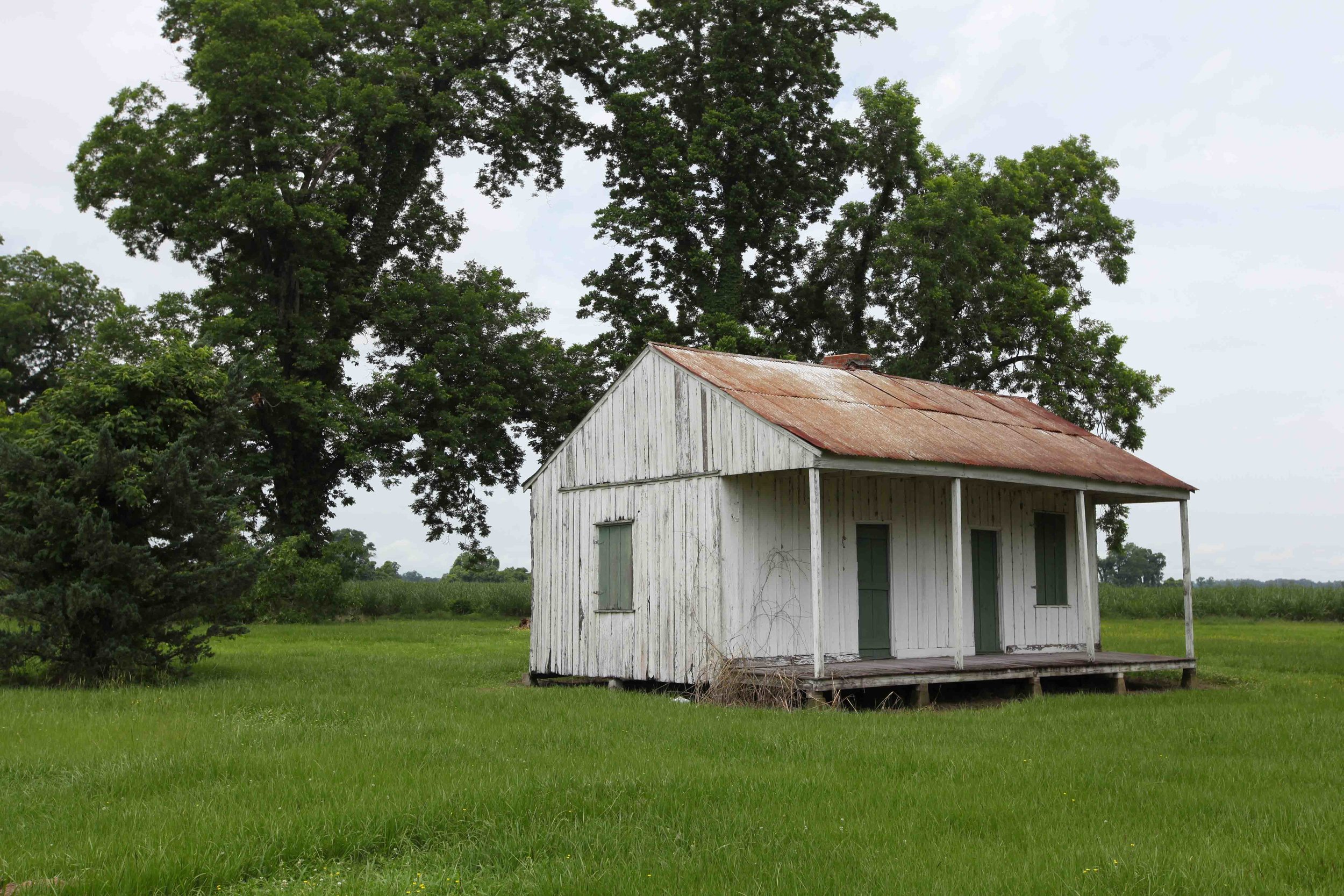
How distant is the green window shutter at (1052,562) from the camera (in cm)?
2033

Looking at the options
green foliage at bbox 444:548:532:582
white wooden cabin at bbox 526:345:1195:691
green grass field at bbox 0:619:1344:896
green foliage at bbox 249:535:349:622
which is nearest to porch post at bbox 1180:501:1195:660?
white wooden cabin at bbox 526:345:1195:691

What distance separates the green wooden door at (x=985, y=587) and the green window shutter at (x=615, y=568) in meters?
5.67

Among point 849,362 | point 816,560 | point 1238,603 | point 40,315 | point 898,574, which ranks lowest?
point 1238,603

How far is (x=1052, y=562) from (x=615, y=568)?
8.10 meters

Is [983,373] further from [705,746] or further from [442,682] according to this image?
[705,746]

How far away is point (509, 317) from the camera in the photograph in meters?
35.9

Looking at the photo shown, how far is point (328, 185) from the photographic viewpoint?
1303 inches

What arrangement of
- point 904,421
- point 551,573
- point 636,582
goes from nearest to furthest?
point 636,582, point 904,421, point 551,573

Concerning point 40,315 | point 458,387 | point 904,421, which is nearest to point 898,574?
point 904,421

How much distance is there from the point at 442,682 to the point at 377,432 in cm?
1595

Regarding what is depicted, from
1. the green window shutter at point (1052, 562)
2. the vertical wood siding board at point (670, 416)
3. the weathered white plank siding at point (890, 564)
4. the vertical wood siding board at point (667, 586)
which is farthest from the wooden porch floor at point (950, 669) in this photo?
the vertical wood siding board at point (670, 416)

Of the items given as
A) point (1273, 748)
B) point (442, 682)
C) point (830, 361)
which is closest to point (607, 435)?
point (442, 682)

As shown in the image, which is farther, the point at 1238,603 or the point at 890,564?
the point at 1238,603

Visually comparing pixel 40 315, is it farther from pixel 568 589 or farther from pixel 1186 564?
pixel 1186 564
